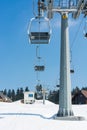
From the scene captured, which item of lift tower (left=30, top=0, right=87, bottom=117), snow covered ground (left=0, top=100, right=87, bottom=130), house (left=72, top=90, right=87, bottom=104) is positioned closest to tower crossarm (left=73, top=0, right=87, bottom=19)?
lift tower (left=30, top=0, right=87, bottom=117)

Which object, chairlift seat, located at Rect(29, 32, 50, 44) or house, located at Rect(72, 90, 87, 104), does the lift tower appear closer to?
chairlift seat, located at Rect(29, 32, 50, 44)

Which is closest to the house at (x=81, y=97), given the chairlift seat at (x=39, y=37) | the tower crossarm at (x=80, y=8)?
the tower crossarm at (x=80, y=8)

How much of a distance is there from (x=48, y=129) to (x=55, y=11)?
8.16m

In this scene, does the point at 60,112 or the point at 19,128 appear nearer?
the point at 19,128

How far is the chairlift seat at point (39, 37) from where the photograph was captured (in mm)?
15461

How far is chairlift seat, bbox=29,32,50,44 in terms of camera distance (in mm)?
15461

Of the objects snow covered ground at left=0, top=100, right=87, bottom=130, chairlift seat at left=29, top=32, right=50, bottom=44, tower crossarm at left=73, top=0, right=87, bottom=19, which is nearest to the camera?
snow covered ground at left=0, top=100, right=87, bottom=130

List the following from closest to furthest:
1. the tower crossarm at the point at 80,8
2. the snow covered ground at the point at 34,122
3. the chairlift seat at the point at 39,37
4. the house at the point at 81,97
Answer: the snow covered ground at the point at 34,122, the chairlift seat at the point at 39,37, the tower crossarm at the point at 80,8, the house at the point at 81,97

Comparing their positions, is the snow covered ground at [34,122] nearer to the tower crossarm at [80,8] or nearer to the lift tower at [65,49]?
the lift tower at [65,49]

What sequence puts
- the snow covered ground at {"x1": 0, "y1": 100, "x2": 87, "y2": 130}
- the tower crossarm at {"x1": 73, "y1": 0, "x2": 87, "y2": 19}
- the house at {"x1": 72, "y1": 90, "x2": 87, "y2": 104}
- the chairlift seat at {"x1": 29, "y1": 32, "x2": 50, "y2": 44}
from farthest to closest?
the house at {"x1": 72, "y1": 90, "x2": 87, "y2": 104}
the tower crossarm at {"x1": 73, "y1": 0, "x2": 87, "y2": 19}
the chairlift seat at {"x1": 29, "y1": 32, "x2": 50, "y2": 44}
the snow covered ground at {"x1": 0, "y1": 100, "x2": 87, "y2": 130}

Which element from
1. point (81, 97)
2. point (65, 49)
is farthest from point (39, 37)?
point (81, 97)

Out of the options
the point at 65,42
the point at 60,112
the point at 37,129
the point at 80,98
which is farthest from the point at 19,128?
the point at 80,98

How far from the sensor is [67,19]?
58.4 feet

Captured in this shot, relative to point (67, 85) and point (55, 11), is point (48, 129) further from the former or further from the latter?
point (55, 11)
